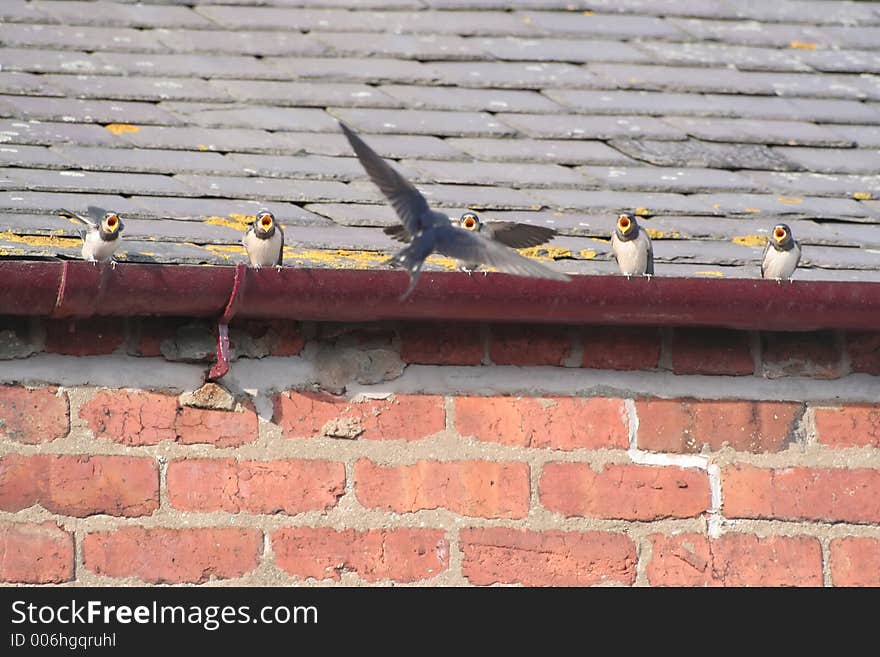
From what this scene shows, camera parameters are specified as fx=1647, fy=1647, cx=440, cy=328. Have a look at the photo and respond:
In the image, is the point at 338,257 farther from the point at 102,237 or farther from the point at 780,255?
the point at 780,255

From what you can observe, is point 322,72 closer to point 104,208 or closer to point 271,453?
point 104,208

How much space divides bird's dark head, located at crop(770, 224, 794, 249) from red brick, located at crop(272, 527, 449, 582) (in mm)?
1207

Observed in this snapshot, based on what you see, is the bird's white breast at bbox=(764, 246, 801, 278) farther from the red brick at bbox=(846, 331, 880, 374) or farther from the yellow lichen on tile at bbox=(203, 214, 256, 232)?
the yellow lichen on tile at bbox=(203, 214, 256, 232)

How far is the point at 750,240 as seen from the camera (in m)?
4.41

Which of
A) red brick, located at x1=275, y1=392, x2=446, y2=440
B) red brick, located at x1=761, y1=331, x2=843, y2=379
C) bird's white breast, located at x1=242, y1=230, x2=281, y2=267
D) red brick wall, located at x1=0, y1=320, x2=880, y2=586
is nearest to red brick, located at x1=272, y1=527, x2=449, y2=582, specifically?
red brick wall, located at x1=0, y1=320, x2=880, y2=586

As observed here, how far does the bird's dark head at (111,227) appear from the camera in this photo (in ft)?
12.5

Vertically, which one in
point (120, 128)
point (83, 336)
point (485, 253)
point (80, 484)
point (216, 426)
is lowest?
point (80, 484)

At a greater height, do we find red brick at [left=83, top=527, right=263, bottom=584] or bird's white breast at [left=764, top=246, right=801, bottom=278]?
bird's white breast at [left=764, top=246, right=801, bottom=278]

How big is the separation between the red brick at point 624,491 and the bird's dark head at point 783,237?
0.68 m

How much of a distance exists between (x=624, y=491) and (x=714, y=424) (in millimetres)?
306

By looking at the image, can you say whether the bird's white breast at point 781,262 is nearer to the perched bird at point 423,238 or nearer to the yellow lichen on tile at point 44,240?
the perched bird at point 423,238

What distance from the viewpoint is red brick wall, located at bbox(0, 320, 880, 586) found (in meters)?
3.70

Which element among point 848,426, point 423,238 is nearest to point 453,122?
point 423,238

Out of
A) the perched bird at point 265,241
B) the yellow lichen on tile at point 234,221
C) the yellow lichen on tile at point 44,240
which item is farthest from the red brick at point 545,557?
the yellow lichen on tile at point 44,240
